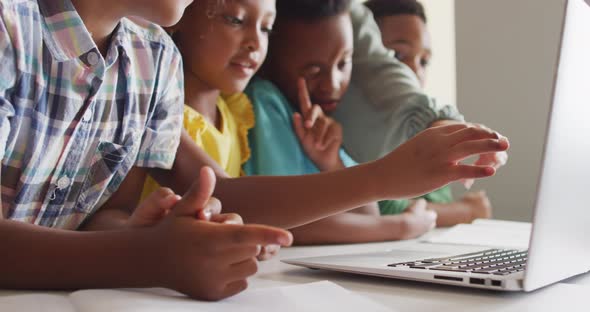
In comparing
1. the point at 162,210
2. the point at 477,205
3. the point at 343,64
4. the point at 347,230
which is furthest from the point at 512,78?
the point at 162,210

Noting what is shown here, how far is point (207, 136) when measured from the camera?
1048 mm

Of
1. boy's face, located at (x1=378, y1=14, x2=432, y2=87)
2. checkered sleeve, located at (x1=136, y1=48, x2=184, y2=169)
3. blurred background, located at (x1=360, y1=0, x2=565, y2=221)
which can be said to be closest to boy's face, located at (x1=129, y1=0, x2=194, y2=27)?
checkered sleeve, located at (x1=136, y1=48, x2=184, y2=169)

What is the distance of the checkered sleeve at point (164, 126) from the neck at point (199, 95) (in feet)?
0.61

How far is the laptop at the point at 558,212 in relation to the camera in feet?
1.80

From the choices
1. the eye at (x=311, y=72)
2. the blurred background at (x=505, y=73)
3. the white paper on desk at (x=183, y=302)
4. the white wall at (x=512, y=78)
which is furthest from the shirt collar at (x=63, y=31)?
the white wall at (x=512, y=78)

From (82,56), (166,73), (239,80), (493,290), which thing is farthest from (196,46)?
(493,290)

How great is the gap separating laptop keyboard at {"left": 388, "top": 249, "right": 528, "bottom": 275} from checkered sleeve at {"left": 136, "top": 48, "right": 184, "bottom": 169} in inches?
12.6

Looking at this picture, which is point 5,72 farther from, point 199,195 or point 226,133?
point 226,133

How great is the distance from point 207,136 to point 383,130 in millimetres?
374

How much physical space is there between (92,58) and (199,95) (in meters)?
0.37

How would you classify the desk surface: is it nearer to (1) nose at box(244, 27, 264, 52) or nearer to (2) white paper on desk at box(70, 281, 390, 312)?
(2) white paper on desk at box(70, 281, 390, 312)

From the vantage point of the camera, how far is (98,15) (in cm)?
71

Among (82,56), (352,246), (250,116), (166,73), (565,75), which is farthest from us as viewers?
(250,116)

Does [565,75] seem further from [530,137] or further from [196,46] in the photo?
[530,137]
